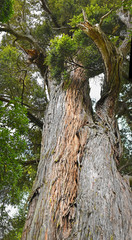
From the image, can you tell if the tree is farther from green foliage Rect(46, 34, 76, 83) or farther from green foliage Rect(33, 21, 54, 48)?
green foliage Rect(33, 21, 54, 48)

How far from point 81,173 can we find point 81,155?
0.54 m

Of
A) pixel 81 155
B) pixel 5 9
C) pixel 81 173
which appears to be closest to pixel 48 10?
pixel 5 9

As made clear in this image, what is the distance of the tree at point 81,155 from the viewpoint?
289 cm

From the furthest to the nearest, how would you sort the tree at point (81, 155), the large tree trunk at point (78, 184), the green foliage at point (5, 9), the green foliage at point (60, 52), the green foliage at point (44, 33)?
the green foliage at point (44, 33), the green foliage at point (60, 52), the green foliage at point (5, 9), the tree at point (81, 155), the large tree trunk at point (78, 184)

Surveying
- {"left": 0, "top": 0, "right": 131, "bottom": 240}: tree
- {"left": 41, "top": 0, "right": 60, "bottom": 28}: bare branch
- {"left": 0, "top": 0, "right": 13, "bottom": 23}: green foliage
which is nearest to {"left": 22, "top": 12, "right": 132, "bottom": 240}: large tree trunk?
{"left": 0, "top": 0, "right": 131, "bottom": 240}: tree

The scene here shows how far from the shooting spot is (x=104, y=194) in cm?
307

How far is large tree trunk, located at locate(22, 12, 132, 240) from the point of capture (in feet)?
9.25

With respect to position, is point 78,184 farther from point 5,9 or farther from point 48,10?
point 48,10

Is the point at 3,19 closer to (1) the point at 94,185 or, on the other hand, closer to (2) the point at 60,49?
(2) the point at 60,49

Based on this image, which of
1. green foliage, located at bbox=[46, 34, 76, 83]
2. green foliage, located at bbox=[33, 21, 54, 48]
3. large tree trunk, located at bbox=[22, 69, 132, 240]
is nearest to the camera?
large tree trunk, located at bbox=[22, 69, 132, 240]

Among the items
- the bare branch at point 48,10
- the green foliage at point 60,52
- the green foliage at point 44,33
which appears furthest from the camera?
the green foliage at point 44,33

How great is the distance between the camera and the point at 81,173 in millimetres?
3596

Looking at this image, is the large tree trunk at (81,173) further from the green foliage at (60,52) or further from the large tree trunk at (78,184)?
the green foliage at (60,52)

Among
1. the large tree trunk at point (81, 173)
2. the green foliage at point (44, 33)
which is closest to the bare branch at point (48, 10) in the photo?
the green foliage at point (44, 33)
